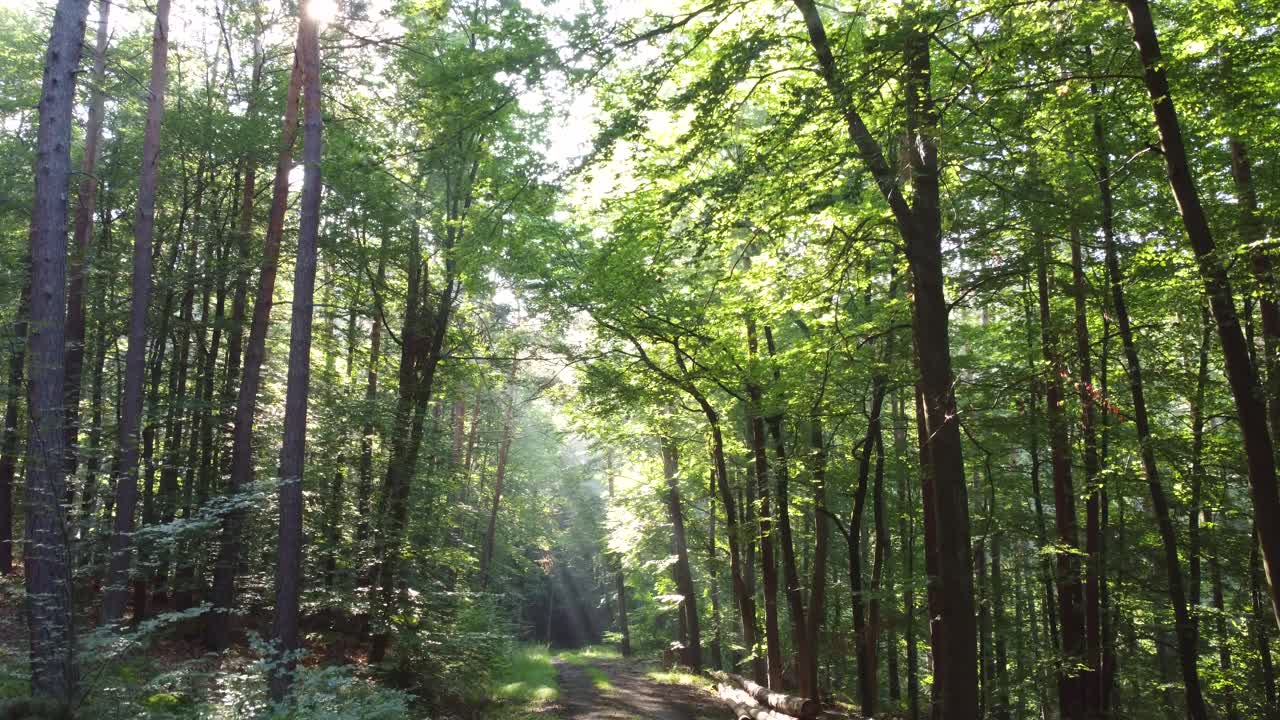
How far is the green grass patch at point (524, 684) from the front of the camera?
15898 mm

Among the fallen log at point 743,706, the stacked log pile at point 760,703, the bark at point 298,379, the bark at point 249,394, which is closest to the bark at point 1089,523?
the stacked log pile at point 760,703

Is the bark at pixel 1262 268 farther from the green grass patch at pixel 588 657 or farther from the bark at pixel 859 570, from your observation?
the green grass patch at pixel 588 657

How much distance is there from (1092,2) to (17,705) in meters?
9.90

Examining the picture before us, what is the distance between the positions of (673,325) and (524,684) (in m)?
10.5

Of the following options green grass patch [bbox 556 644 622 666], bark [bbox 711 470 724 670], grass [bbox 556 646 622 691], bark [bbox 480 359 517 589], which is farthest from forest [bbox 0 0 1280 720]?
green grass patch [bbox 556 644 622 666]

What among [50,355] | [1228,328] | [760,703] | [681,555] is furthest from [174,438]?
[1228,328]

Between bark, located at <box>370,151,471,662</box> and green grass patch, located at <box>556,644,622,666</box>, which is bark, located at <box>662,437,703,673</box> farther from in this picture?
bark, located at <box>370,151,471,662</box>

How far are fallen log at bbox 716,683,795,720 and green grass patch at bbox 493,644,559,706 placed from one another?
4.05 metres

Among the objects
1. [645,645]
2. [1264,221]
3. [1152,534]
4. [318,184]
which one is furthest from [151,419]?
[645,645]

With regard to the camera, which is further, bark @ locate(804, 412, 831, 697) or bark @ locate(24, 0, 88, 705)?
bark @ locate(804, 412, 831, 697)

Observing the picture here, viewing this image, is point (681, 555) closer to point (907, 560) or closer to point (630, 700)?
point (630, 700)

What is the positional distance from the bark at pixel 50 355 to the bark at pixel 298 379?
236 centimetres

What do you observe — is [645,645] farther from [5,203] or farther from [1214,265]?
[1214,265]

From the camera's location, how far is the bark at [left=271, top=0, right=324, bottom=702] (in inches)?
373
